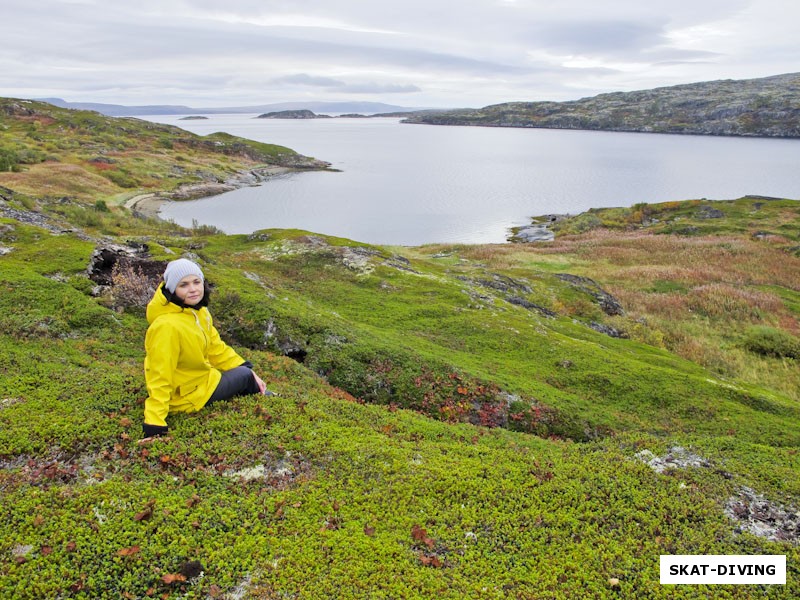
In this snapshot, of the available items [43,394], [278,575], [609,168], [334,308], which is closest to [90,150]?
[334,308]

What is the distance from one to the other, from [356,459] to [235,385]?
143 inches

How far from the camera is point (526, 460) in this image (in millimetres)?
10945

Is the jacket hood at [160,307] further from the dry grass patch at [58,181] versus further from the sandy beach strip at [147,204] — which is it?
the sandy beach strip at [147,204]

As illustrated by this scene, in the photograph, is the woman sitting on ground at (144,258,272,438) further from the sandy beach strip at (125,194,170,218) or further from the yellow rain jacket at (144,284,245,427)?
the sandy beach strip at (125,194,170,218)

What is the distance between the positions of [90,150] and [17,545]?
138575 millimetres

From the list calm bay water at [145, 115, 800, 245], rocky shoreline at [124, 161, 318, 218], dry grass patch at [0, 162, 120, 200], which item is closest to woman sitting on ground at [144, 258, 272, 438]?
calm bay water at [145, 115, 800, 245]

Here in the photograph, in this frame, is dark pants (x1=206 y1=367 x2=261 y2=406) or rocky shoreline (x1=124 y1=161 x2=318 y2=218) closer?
dark pants (x1=206 y1=367 x2=261 y2=406)

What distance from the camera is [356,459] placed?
10.0 meters

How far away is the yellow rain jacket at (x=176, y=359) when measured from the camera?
920cm

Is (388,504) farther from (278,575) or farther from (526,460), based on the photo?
(526,460)

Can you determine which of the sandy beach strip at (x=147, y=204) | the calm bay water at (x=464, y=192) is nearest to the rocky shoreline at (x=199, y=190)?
the sandy beach strip at (x=147, y=204)

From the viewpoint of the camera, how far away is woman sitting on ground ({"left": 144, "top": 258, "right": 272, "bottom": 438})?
9.22 meters

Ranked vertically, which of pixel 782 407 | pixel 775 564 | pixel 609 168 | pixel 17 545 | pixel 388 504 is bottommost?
pixel 782 407

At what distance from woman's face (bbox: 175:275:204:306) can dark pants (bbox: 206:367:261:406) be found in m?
2.48
